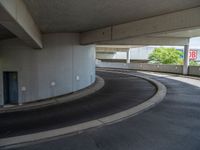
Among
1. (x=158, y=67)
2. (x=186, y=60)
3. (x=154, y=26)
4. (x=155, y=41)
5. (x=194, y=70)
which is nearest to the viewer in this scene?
(x=154, y=26)


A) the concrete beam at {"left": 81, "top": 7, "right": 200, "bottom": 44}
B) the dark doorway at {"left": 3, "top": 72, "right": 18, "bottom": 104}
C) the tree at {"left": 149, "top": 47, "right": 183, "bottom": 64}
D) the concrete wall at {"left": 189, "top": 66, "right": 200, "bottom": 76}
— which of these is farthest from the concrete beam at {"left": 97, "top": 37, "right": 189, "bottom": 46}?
the tree at {"left": 149, "top": 47, "right": 183, "bottom": 64}

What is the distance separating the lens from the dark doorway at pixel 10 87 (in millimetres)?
13664

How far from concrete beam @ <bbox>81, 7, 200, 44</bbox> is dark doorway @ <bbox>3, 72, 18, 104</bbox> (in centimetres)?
600

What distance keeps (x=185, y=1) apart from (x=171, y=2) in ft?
1.48

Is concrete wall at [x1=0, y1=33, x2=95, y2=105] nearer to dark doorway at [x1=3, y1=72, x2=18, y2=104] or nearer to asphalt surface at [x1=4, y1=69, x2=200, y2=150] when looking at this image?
dark doorway at [x1=3, y1=72, x2=18, y2=104]

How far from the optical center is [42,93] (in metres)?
13.0

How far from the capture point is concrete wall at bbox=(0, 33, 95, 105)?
12.9 m

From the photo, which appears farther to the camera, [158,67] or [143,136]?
[158,67]

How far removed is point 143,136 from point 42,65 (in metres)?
9.08

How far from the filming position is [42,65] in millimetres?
12977

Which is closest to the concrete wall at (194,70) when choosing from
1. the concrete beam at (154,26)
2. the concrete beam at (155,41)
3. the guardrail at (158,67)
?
the guardrail at (158,67)

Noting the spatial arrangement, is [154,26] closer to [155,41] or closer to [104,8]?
[104,8]

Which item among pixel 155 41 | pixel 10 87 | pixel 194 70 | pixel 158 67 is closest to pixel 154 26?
pixel 10 87

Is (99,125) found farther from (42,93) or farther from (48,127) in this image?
(42,93)
